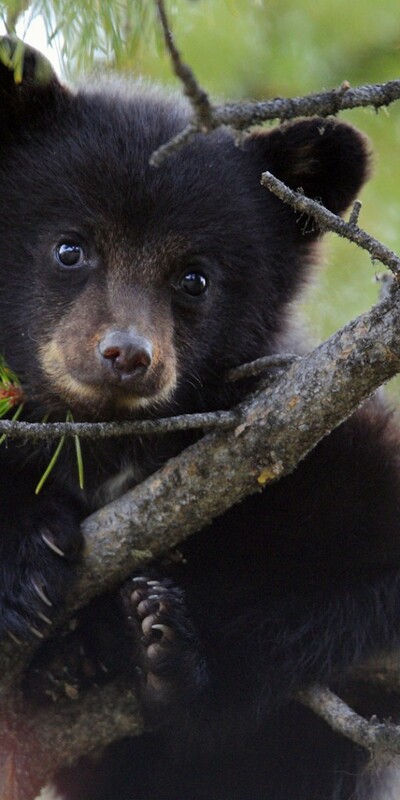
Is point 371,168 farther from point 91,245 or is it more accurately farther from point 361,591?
point 361,591

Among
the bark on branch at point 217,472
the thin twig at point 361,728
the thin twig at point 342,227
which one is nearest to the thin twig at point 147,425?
the bark on branch at point 217,472

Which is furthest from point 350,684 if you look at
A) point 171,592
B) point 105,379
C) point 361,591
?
point 105,379

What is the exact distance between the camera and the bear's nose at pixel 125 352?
3.62 m

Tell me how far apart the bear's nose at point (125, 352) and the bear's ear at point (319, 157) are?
1137mm

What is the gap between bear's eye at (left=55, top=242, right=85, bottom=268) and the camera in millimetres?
4109

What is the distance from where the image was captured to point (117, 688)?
14.7ft

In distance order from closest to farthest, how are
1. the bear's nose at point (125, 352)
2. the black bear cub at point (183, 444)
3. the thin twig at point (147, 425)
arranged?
the thin twig at point (147, 425) → the bear's nose at point (125, 352) → the black bear cub at point (183, 444)

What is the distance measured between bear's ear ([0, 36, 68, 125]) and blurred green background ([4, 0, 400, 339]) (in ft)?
1.47

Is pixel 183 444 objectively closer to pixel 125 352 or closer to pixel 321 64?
pixel 125 352

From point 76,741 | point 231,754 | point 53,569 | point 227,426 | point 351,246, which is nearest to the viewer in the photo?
point 227,426

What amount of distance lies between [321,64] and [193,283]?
6.00 feet

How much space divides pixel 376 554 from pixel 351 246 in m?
2.27

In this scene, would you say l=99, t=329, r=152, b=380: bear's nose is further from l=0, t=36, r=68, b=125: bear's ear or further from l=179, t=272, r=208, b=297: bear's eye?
l=0, t=36, r=68, b=125: bear's ear

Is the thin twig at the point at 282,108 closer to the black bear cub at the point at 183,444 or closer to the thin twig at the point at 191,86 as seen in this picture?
the thin twig at the point at 191,86
